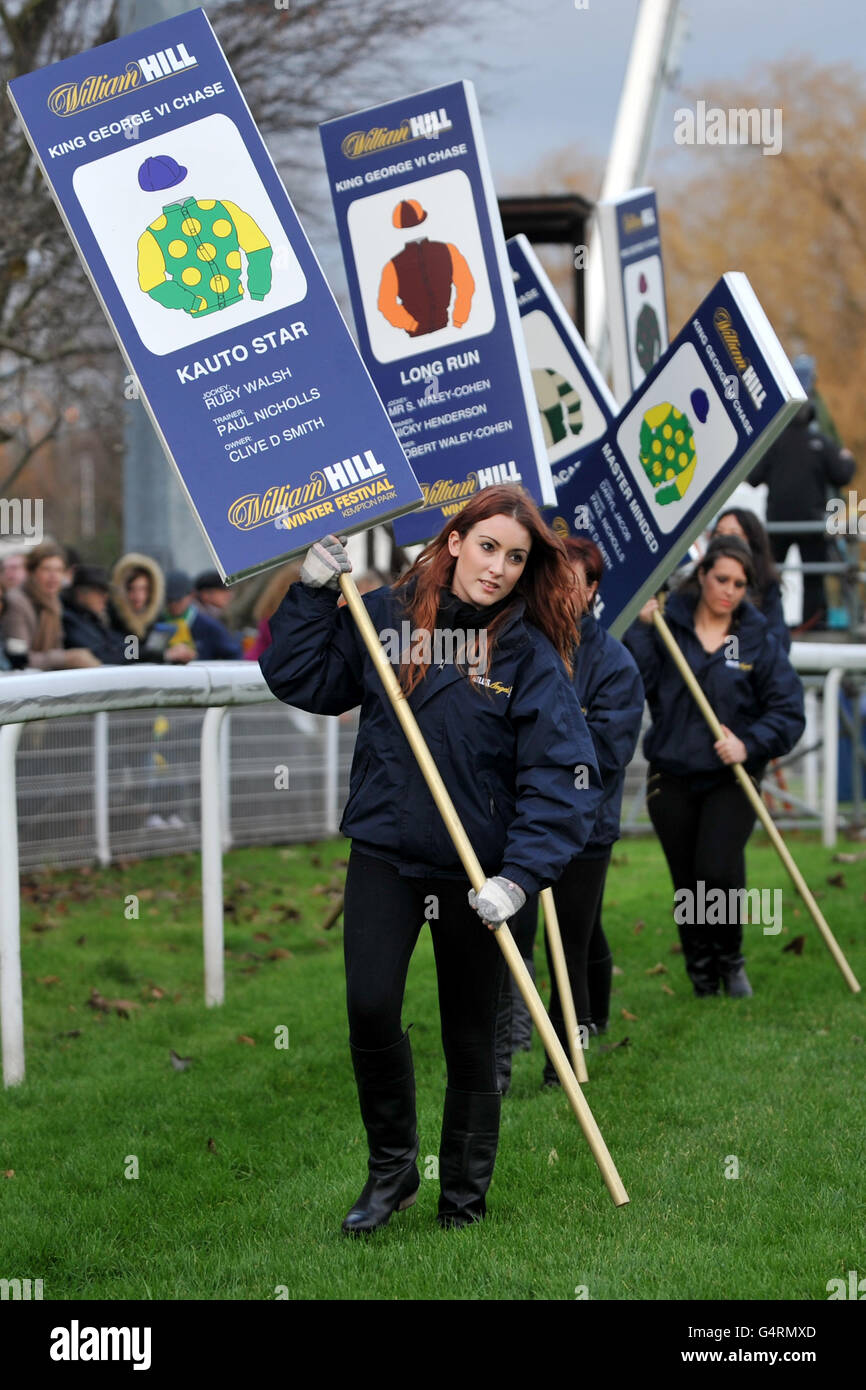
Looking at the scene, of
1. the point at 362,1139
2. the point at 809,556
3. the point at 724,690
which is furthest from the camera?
the point at 809,556

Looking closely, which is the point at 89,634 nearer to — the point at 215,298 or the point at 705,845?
the point at 705,845

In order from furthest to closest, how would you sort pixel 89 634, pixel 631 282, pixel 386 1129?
pixel 89 634 < pixel 631 282 < pixel 386 1129

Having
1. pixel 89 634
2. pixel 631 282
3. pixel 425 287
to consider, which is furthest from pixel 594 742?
pixel 89 634

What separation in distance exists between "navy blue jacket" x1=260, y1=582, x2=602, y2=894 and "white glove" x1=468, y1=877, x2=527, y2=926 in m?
0.05

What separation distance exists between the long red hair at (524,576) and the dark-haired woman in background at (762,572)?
11.7ft

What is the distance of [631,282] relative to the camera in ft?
31.2

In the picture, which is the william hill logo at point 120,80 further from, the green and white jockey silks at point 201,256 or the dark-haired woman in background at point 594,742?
the dark-haired woman in background at point 594,742

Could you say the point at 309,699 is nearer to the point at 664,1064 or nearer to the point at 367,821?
the point at 367,821

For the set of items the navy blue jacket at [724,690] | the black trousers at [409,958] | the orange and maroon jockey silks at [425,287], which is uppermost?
the orange and maroon jockey silks at [425,287]

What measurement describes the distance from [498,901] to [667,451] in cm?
299

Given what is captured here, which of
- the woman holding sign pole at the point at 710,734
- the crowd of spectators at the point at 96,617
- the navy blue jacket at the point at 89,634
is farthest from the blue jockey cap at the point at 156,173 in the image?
the navy blue jacket at the point at 89,634

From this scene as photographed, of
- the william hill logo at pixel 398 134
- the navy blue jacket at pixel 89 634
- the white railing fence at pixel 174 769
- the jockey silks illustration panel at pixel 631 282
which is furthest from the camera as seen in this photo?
the navy blue jacket at pixel 89 634

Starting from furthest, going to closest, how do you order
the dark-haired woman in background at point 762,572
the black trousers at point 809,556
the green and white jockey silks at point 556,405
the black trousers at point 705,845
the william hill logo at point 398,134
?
the black trousers at point 809,556 < the dark-haired woman in background at point 762,572 < the green and white jockey silks at point 556,405 < the black trousers at point 705,845 < the william hill logo at point 398,134

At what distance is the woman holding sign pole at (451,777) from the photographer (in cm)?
476
